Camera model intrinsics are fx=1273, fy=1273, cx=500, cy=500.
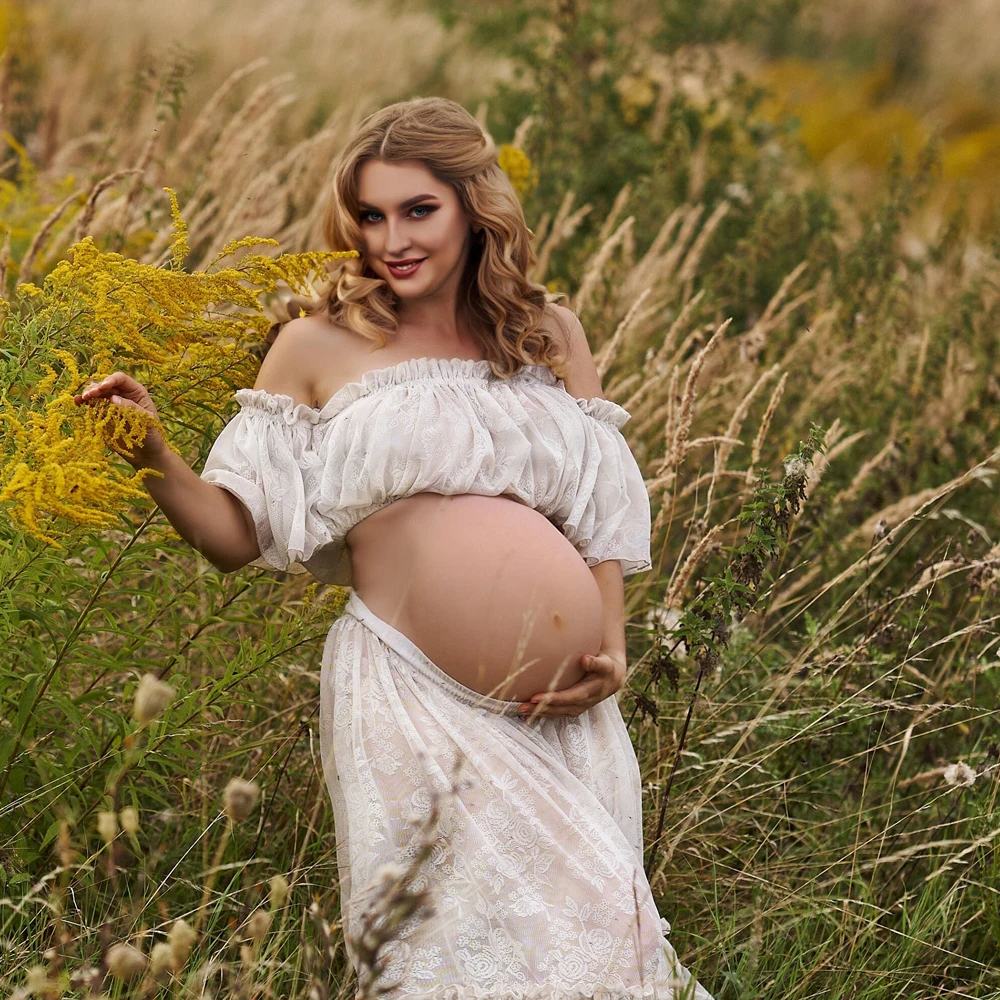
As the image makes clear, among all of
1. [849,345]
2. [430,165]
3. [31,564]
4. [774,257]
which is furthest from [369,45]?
[31,564]

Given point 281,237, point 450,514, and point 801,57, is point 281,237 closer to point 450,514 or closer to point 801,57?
point 450,514

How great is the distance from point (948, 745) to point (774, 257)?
251cm

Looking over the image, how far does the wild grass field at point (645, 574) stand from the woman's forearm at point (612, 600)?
7.4 inches

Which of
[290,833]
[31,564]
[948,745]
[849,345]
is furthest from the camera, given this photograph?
[849,345]

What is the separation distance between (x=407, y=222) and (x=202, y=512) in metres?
0.80

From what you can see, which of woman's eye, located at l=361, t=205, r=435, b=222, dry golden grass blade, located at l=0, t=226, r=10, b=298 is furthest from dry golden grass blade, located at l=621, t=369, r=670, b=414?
dry golden grass blade, located at l=0, t=226, r=10, b=298

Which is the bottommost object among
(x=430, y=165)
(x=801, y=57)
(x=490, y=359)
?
(x=801, y=57)

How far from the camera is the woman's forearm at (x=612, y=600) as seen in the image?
272cm

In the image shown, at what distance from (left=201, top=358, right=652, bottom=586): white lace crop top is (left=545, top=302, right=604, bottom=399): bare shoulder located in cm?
10

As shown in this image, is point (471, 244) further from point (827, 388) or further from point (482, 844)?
point (827, 388)

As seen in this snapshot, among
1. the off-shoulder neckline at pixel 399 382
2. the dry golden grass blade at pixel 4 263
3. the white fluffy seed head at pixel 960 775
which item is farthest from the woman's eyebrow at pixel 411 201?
the white fluffy seed head at pixel 960 775

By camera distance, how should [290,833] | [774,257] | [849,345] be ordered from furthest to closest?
[774,257] < [849,345] < [290,833]

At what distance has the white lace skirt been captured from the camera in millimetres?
2234

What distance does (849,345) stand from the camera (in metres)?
4.62
